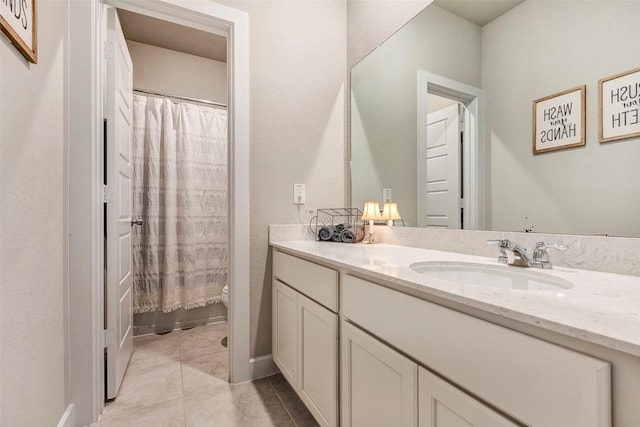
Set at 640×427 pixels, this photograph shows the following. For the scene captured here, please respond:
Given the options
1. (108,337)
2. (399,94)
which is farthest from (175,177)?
(399,94)

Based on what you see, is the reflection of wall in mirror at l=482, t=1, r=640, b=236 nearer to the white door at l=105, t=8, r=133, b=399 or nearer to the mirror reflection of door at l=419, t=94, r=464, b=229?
the mirror reflection of door at l=419, t=94, r=464, b=229

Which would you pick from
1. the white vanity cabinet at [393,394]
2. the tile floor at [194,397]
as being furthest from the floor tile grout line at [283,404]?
the white vanity cabinet at [393,394]

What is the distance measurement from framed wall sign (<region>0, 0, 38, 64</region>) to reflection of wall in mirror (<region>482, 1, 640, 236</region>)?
5.00ft

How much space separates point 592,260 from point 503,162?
16.6 inches

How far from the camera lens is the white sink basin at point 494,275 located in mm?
852

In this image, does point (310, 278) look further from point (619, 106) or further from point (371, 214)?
point (619, 106)

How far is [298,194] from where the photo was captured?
1878mm

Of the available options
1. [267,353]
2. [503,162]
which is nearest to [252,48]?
[503,162]

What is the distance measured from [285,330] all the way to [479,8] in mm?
1694

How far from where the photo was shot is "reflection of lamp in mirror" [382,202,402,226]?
5.49ft

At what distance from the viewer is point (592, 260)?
2.91 ft

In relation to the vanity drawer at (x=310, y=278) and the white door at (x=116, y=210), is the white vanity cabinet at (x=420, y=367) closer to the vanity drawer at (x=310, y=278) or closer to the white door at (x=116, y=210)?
the vanity drawer at (x=310, y=278)

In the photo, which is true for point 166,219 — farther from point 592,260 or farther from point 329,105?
point 592,260

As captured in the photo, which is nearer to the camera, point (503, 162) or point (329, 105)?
point (503, 162)
